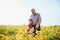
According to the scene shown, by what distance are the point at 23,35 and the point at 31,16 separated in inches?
23.3

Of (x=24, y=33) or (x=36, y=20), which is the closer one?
(x=24, y=33)

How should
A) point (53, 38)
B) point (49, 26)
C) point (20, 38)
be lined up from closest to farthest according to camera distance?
point (20, 38)
point (53, 38)
point (49, 26)

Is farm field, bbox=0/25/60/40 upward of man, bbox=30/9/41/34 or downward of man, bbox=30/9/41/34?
downward

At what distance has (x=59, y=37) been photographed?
5551 mm

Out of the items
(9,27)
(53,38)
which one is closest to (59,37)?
(53,38)

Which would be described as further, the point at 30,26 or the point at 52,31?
the point at 52,31

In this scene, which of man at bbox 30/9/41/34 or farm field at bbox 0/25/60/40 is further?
man at bbox 30/9/41/34

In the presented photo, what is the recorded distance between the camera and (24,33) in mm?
4828

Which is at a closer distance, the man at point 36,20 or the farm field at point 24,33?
the farm field at point 24,33

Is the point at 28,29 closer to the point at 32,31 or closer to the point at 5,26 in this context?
the point at 32,31

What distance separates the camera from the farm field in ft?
15.9

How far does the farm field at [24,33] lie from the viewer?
4.83 metres

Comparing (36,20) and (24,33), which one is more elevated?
(36,20)

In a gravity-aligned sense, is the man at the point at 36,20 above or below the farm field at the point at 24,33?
above
